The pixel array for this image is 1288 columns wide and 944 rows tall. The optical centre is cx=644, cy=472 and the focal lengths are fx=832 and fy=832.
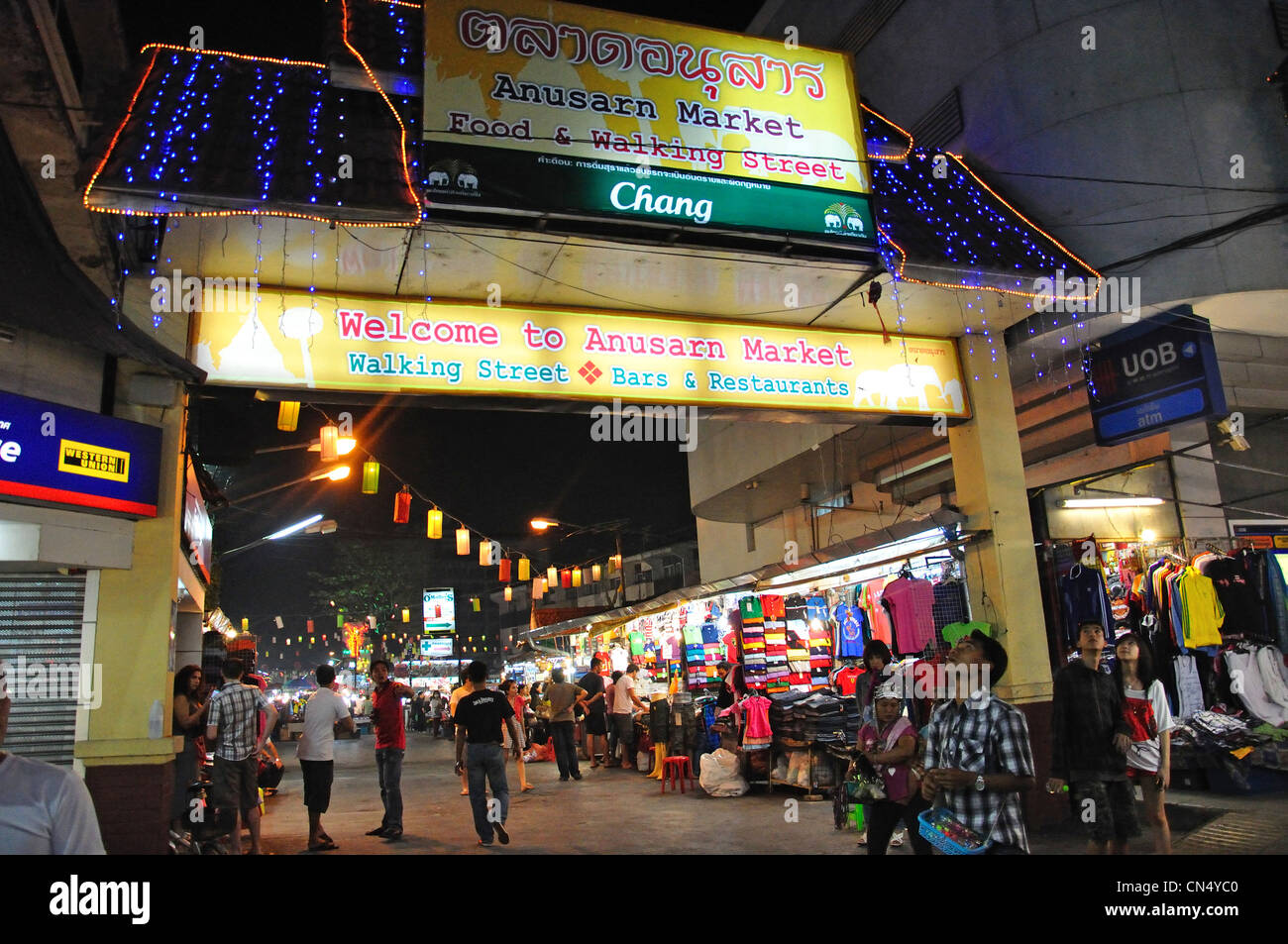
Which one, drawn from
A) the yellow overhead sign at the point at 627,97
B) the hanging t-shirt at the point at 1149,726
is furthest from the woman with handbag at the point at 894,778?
the yellow overhead sign at the point at 627,97

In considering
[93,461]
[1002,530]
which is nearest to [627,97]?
[93,461]

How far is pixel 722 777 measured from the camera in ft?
39.5

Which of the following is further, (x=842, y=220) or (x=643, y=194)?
(x=842, y=220)

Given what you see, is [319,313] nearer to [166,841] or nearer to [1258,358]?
[166,841]

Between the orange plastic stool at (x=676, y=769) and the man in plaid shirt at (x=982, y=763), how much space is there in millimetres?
8969

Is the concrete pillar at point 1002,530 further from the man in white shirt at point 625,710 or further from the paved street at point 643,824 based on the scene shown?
the man in white shirt at point 625,710

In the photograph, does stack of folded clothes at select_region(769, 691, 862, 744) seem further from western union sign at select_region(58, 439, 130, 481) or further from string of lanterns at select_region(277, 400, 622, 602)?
western union sign at select_region(58, 439, 130, 481)

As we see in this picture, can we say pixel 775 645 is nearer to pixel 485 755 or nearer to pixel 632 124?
pixel 485 755

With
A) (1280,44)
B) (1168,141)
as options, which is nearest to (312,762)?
(1168,141)

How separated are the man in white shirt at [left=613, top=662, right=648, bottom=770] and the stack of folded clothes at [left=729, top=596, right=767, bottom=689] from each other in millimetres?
4038

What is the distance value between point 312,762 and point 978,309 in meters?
9.00

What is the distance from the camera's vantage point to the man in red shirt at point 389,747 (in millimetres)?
9625

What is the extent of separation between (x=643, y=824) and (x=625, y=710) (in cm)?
667
